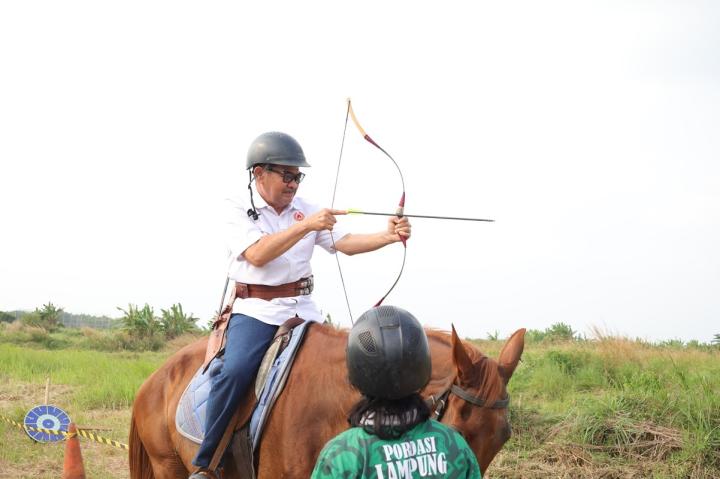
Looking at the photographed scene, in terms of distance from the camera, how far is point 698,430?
7270 mm

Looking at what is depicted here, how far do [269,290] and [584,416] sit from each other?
15.6 feet

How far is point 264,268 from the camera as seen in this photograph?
175 inches

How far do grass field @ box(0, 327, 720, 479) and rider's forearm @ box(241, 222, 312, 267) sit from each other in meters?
4.35

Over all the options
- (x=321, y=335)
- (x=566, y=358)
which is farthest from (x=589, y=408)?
(x=321, y=335)

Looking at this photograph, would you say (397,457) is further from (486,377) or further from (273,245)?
(273,245)

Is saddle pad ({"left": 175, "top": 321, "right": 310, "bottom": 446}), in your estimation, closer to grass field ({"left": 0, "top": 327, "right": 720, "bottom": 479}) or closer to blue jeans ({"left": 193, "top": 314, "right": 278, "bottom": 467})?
blue jeans ({"left": 193, "top": 314, "right": 278, "bottom": 467})

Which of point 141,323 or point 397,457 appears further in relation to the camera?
point 141,323

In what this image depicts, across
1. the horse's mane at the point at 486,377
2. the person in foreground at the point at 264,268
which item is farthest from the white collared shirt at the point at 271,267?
the horse's mane at the point at 486,377

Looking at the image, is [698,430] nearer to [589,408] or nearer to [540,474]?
[589,408]

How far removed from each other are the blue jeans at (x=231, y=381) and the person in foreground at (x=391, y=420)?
73.1 inches

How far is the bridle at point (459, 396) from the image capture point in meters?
3.38

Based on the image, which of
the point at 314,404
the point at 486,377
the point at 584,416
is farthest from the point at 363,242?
the point at 584,416

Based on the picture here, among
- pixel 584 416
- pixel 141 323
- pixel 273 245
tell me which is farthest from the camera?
pixel 141 323

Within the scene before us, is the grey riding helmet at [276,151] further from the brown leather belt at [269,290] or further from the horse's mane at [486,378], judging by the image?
the horse's mane at [486,378]
